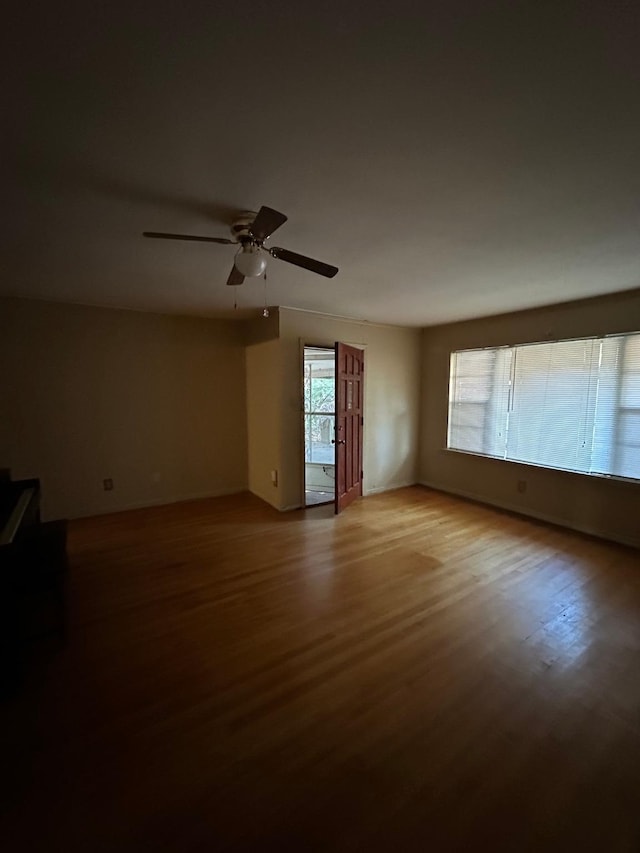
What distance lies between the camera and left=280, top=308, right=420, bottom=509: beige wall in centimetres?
399

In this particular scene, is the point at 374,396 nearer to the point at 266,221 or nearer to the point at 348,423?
the point at 348,423

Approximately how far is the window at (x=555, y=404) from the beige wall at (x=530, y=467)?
0.13m

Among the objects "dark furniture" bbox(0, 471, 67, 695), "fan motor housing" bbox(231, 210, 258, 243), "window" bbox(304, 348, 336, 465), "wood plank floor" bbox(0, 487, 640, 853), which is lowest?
"wood plank floor" bbox(0, 487, 640, 853)

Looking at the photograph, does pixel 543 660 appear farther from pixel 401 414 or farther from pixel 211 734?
pixel 401 414

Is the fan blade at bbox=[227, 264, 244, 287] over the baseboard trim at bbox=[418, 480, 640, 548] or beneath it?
over

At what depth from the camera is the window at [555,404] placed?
3238 millimetres

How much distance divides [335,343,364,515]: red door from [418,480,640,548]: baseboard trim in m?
1.33

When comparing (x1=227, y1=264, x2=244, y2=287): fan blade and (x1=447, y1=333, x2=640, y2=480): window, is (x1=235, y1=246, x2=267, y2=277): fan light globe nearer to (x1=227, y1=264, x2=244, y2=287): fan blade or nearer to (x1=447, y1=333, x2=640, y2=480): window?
(x1=227, y1=264, x2=244, y2=287): fan blade

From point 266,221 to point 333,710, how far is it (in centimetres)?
223

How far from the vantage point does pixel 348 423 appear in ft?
14.0

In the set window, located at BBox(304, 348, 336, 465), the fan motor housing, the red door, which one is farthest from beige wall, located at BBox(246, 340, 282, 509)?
the fan motor housing

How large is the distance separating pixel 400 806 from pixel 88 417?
4.24 metres

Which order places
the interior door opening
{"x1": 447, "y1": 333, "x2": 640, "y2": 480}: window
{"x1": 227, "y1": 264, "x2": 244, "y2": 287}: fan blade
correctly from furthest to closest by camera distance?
the interior door opening → {"x1": 447, "y1": 333, "x2": 640, "y2": 480}: window → {"x1": 227, "y1": 264, "x2": 244, "y2": 287}: fan blade

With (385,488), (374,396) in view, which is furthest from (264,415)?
(385,488)
